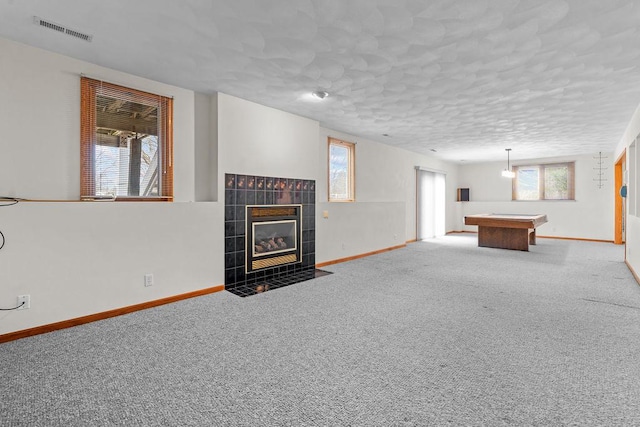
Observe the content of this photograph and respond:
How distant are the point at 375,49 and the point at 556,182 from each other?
28.5 ft

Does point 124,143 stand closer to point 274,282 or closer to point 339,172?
point 274,282

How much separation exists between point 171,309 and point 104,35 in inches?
98.0

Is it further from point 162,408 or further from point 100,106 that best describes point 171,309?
point 100,106

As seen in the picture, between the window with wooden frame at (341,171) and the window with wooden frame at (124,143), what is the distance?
9.67 ft

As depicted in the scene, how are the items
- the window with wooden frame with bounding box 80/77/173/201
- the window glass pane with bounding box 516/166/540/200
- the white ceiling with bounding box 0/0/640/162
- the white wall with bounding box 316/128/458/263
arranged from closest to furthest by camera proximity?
the white ceiling with bounding box 0/0/640/162
the window with wooden frame with bounding box 80/77/173/201
the white wall with bounding box 316/128/458/263
the window glass pane with bounding box 516/166/540/200

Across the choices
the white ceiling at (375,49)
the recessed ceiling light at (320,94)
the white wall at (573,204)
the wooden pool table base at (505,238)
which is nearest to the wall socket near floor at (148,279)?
the white ceiling at (375,49)

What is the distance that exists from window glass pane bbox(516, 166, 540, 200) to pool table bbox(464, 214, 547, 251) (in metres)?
2.27

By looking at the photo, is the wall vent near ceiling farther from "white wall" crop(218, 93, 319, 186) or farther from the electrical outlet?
the electrical outlet

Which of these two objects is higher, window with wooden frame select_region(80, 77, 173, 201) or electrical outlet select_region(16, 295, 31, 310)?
Result: window with wooden frame select_region(80, 77, 173, 201)

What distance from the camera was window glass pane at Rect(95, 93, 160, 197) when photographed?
311 cm

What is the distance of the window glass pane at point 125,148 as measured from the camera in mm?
3109

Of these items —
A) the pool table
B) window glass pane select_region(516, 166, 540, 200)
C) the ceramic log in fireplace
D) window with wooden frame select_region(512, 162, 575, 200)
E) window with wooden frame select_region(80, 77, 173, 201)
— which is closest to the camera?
window with wooden frame select_region(80, 77, 173, 201)

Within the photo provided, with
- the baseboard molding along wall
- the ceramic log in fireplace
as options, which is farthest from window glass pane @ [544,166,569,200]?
the baseboard molding along wall

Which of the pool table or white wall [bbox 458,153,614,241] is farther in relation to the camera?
white wall [bbox 458,153,614,241]
